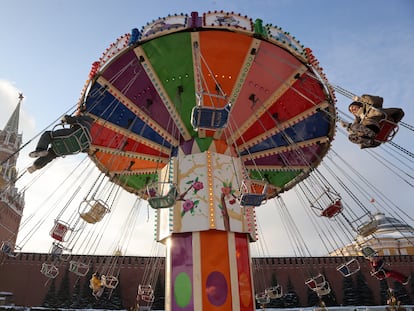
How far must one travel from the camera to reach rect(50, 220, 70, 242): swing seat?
40.0ft

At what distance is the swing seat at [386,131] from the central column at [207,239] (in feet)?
13.4

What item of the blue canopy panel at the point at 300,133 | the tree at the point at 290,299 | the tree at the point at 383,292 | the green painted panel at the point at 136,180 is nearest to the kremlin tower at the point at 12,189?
the tree at the point at 290,299

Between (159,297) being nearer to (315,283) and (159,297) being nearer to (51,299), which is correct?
(51,299)

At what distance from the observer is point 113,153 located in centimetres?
1225

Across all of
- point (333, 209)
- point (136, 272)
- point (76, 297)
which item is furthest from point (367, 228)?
point (136, 272)

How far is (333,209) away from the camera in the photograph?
1152 centimetres

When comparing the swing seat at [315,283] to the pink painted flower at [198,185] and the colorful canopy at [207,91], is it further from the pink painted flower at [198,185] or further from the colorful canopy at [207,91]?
the pink painted flower at [198,185]

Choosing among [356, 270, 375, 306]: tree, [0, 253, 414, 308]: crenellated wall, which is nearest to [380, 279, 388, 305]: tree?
[0, 253, 414, 308]: crenellated wall

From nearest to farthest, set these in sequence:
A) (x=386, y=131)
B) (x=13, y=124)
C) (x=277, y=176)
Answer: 1. (x=386, y=131)
2. (x=277, y=176)
3. (x=13, y=124)

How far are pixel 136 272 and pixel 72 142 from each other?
109 feet

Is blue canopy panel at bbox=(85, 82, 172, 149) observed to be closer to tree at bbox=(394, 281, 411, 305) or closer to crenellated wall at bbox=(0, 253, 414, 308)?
crenellated wall at bbox=(0, 253, 414, 308)

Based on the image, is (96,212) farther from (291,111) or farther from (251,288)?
(291,111)

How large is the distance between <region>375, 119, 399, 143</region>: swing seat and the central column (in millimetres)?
4079

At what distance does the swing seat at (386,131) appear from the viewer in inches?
245
